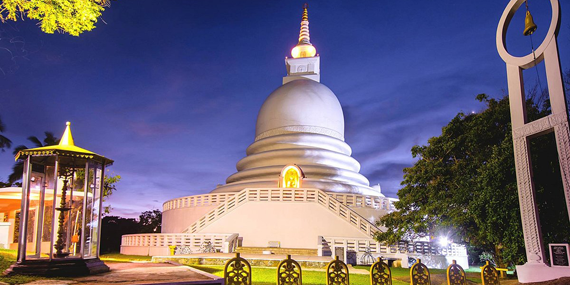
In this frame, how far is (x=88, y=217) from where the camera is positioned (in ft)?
31.7

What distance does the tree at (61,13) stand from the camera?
317 inches

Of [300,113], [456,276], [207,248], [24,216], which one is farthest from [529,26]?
[300,113]

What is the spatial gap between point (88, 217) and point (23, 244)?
1.46m

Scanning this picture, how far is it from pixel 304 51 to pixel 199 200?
19131 millimetres

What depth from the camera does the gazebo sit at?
850 cm

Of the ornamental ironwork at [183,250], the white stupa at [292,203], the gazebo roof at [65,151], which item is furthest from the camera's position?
the ornamental ironwork at [183,250]

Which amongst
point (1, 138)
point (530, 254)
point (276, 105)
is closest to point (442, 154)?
point (530, 254)

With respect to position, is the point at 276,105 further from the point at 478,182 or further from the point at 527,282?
the point at 527,282

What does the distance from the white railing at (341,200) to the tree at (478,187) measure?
15.4ft

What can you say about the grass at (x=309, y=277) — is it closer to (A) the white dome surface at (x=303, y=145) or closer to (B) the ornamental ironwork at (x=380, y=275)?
(B) the ornamental ironwork at (x=380, y=275)

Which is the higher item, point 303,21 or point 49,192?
point 303,21

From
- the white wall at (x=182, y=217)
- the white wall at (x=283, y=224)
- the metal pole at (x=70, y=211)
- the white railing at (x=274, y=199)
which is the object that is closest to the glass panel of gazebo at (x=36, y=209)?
the metal pole at (x=70, y=211)

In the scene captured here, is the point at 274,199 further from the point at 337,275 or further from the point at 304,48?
the point at 304,48

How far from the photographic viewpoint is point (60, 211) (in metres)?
9.27
